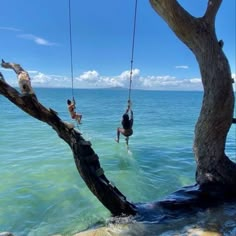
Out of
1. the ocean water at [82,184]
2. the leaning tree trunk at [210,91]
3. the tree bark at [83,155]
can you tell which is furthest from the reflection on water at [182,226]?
the leaning tree trunk at [210,91]

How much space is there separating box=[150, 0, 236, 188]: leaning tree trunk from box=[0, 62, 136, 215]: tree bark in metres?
2.21

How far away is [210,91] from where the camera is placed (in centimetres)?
750

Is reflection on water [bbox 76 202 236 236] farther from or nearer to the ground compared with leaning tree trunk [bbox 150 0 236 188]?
nearer to the ground

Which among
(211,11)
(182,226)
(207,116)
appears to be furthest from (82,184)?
(211,11)

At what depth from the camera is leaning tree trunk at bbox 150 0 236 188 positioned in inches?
292

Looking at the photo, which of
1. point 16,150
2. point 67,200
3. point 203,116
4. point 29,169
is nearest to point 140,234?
point 203,116

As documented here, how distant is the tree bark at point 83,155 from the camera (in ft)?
18.8

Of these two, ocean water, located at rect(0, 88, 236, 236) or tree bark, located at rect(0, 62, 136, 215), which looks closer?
tree bark, located at rect(0, 62, 136, 215)

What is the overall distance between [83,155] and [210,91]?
131 inches

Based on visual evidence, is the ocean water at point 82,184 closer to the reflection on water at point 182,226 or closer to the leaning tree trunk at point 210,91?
the reflection on water at point 182,226

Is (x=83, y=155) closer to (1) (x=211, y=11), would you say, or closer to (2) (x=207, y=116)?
(2) (x=207, y=116)

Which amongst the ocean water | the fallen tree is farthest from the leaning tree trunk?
the ocean water

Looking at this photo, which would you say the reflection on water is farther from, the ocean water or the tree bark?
the tree bark

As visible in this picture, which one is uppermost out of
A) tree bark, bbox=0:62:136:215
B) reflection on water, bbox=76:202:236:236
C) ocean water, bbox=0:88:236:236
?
tree bark, bbox=0:62:136:215
